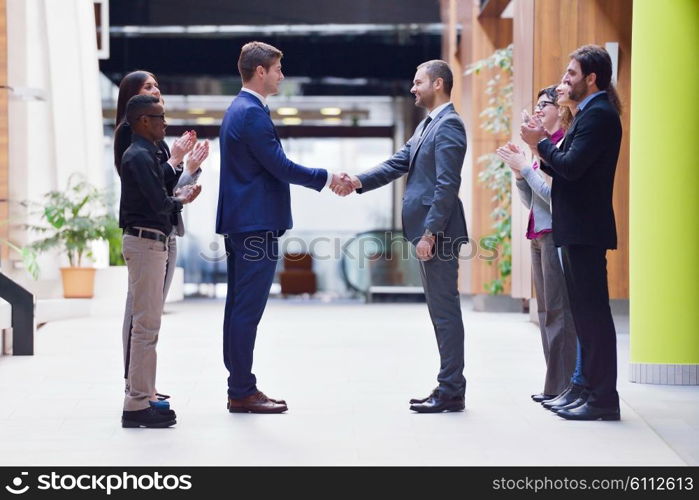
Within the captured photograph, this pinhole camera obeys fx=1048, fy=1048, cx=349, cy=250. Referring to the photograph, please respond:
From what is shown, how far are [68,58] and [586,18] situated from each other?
6.35 metres

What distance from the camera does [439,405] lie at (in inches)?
189

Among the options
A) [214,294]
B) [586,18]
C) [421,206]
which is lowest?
[214,294]

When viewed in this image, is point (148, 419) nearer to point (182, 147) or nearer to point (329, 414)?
point (329, 414)

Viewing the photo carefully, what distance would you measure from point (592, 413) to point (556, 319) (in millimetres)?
570

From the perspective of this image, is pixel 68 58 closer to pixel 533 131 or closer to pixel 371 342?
pixel 371 342

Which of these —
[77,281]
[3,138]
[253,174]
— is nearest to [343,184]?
[253,174]

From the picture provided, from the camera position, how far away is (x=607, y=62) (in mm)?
4555

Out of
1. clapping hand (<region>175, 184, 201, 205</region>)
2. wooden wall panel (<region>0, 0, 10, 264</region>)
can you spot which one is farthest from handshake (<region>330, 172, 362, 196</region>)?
wooden wall panel (<region>0, 0, 10, 264</region>)

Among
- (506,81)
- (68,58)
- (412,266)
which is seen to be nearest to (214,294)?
(412,266)

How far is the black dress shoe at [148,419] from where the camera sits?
14.4 feet

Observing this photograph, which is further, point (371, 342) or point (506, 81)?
point (506, 81)

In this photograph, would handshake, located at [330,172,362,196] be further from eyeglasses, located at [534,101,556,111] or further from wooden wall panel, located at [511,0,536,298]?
wooden wall panel, located at [511,0,536,298]

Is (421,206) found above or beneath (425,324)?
above

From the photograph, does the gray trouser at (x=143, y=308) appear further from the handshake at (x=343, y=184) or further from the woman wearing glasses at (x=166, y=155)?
the handshake at (x=343, y=184)
